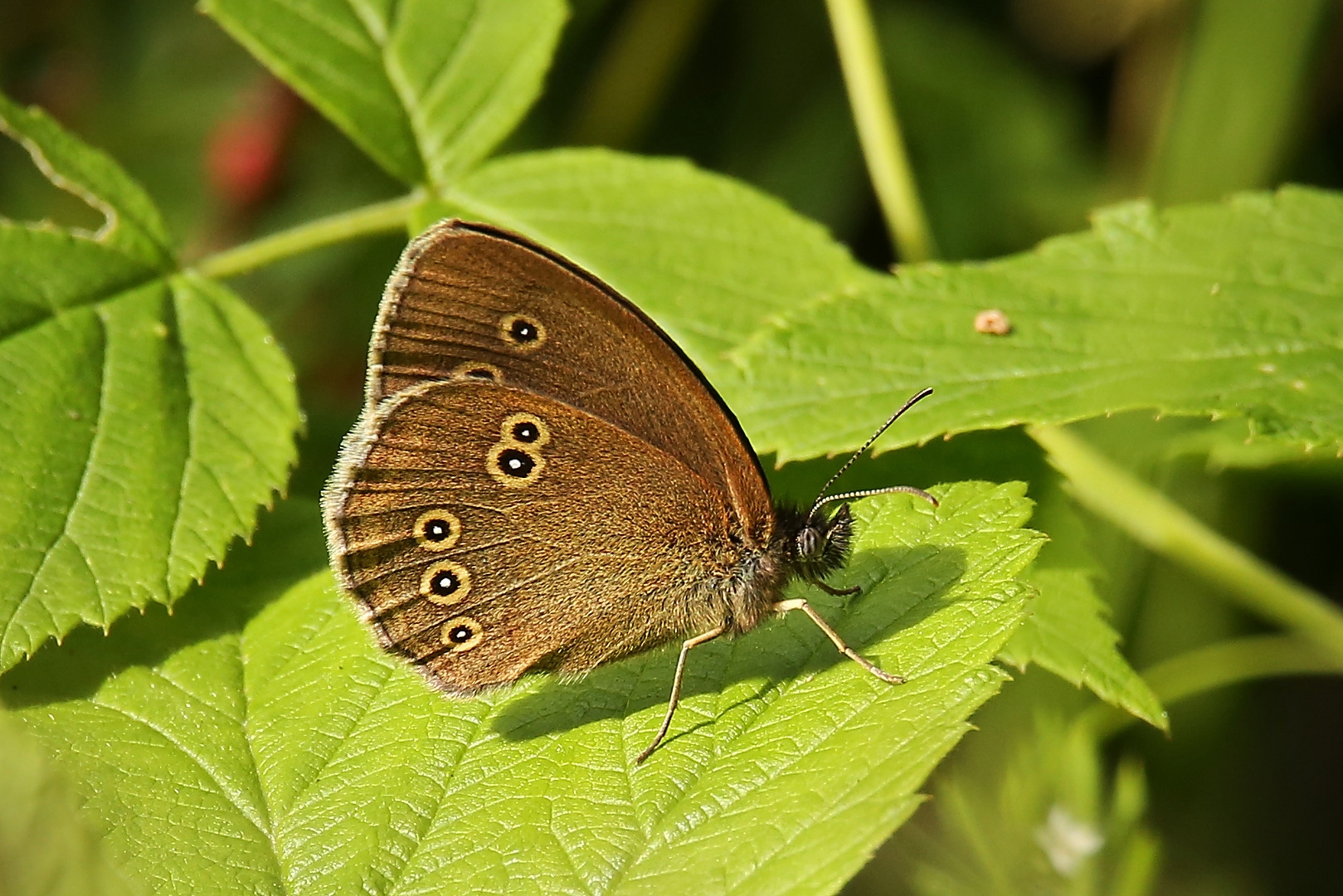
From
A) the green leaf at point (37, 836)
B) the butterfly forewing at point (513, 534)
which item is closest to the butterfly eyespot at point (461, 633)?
the butterfly forewing at point (513, 534)

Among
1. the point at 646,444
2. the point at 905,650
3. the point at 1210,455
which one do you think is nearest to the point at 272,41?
the point at 646,444

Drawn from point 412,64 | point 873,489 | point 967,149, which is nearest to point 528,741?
A: point 873,489

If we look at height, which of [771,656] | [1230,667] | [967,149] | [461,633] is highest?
[967,149]

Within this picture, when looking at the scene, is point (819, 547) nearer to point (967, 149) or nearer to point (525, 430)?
point (525, 430)

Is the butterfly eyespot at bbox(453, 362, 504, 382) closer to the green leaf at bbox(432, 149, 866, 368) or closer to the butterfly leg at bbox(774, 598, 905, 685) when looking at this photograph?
the green leaf at bbox(432, 149, 866, 368)

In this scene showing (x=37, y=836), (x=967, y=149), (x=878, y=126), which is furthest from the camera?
(x=967, y=149)
